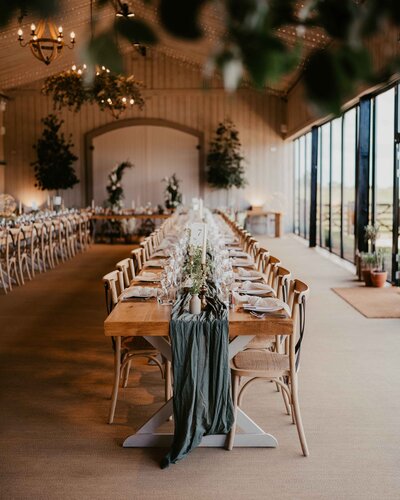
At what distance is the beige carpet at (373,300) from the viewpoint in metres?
7.36

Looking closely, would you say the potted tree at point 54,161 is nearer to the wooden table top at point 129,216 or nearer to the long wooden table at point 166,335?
the wooden table top at point 129,216

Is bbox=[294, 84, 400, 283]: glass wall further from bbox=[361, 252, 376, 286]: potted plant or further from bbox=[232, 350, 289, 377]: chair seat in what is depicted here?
bbox=[232, 350, 289, 377]: chair seat

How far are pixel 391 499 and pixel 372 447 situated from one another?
0.59 m

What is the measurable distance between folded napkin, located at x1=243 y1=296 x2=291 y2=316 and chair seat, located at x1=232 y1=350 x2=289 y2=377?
0.94 ft

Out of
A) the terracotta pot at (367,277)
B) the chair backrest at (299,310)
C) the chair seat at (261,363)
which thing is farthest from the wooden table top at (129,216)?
the chair seat at (261,363)

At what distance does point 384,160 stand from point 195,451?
7164mm

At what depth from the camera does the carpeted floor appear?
3.23m

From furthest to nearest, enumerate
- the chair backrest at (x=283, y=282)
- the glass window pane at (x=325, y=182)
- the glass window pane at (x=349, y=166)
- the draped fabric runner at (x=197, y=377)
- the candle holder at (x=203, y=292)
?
the glass window pane at (x=325, y=182) → the glass window pane at (x=349, y=166) → the chair backrest at (x=283, y=282) → the candle holder at (x=203, y=292) → the draped fabric runner at (x=197, y=377)

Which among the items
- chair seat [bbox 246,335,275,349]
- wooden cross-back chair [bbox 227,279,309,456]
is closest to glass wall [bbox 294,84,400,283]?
chair seat [bbox 246,335,275,349]

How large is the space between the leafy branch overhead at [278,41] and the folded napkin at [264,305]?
2821mm

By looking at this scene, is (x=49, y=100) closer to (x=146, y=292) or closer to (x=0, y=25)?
(x=146, y=292)

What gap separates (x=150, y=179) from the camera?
1853cm

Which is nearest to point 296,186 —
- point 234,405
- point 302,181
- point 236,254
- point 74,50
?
point 302,181

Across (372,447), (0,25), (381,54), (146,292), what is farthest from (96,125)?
(0,25)
